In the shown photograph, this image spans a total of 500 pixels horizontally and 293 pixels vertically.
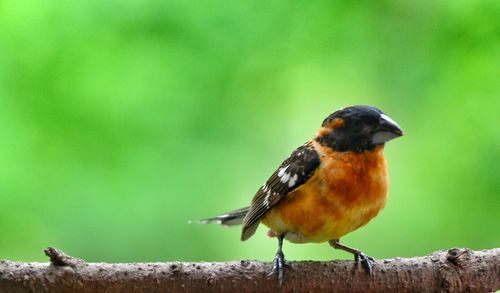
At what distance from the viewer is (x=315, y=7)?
3404 mm

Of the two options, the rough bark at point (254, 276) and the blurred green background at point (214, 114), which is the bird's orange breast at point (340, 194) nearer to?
the rough bark at point (254, 276)

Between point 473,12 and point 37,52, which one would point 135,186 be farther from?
point 473,12

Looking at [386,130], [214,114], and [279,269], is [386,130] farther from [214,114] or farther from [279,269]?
[214,114]

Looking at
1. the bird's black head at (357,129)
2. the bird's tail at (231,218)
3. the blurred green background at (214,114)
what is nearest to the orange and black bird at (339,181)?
the bird's black head at (357,129)

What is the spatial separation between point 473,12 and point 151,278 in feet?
6.38

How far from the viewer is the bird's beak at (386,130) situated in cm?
201

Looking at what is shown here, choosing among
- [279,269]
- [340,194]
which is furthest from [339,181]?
[279,269]

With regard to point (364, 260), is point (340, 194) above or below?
above

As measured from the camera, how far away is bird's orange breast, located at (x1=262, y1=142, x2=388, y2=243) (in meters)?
2.12

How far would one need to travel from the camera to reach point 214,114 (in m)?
3.29

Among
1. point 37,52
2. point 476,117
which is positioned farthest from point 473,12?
point 37,52

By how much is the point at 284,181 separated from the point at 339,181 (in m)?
0.22

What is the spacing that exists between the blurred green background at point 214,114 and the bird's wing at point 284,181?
28.6 inches

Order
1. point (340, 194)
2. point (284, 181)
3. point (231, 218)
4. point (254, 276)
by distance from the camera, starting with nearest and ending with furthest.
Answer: point (254, 276)
point (340, 194)
point (284, 181)
point (231, 218)
